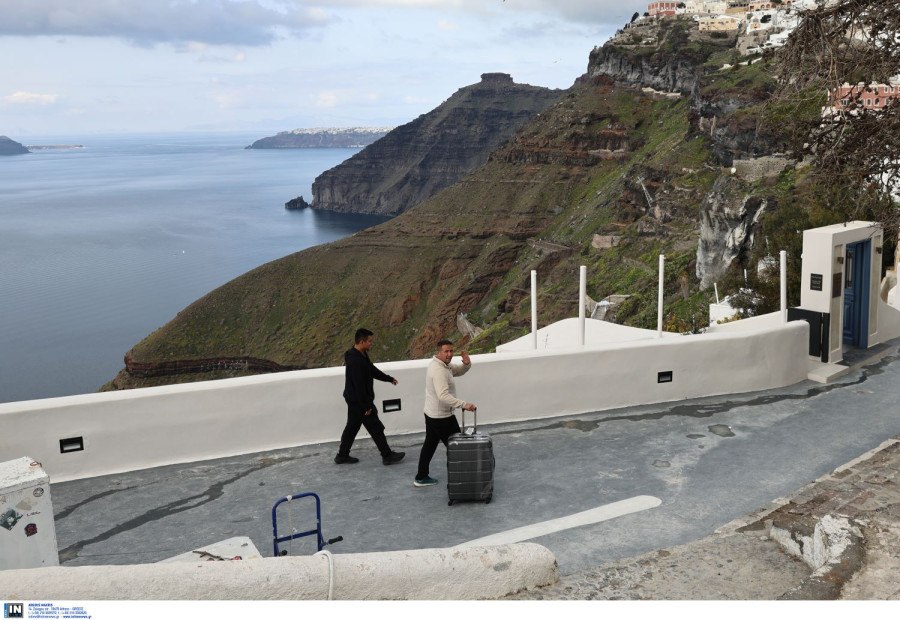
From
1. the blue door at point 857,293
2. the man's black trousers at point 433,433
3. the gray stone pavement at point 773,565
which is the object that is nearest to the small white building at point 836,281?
the blue door at point 857,293

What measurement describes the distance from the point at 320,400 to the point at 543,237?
10688 cm

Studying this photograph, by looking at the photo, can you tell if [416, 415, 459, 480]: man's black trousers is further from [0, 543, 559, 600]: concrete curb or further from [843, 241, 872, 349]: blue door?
[843, 241, 872, 349]: blue door

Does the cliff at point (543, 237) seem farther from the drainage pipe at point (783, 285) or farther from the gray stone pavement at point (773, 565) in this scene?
the gray stone pavement at point (773, 565)

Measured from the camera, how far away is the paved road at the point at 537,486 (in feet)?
23.2

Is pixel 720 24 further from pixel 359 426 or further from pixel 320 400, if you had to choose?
pixel 359 426

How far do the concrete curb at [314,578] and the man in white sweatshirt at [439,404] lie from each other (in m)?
2.36

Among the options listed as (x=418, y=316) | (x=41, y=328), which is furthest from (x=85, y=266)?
(x=418, y=316)

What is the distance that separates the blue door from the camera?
1245 centimetres

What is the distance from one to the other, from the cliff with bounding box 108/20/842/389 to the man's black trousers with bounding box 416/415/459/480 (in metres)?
49.2

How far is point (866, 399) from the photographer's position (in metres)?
10.5

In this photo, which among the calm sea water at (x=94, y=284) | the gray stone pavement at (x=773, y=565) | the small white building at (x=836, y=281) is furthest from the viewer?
the calm sea water at (x=94, y=284)

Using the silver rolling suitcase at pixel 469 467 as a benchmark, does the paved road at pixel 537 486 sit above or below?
below

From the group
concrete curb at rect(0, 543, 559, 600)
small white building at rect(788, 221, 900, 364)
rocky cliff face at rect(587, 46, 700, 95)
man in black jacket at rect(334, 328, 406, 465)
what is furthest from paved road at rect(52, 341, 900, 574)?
rocky cliff face at rect(587, 46, 700, 95)

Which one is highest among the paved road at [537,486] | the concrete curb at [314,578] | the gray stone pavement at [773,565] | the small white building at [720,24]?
the small white building at [720,24]
